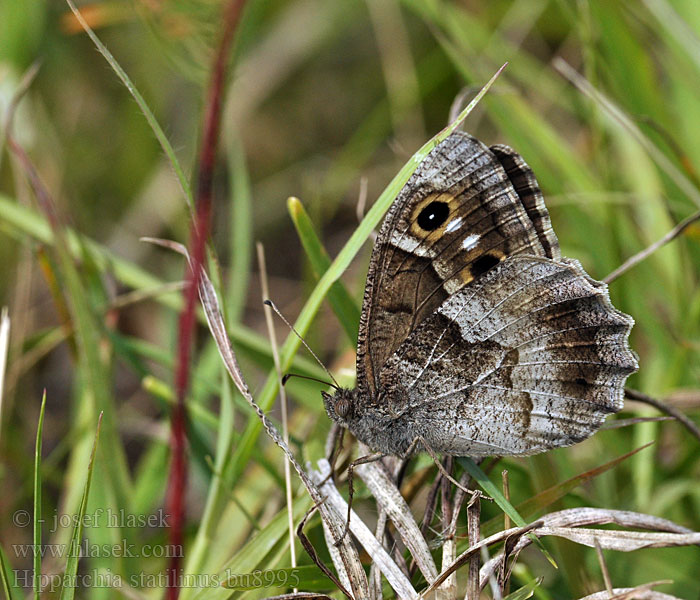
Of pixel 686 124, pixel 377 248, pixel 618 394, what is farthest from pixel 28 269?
pixel 686 124

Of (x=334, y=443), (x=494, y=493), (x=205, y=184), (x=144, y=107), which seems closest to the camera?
(x=205, y=184)

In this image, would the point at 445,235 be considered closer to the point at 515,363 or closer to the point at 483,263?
the point at 483,263

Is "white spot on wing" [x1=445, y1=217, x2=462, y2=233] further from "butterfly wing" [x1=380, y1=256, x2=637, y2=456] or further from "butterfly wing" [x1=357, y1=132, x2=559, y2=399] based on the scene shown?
"butterfly wing" [x1=380, y1=256, x2=637, y2=456]

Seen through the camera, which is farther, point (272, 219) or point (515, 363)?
point (272, 219)

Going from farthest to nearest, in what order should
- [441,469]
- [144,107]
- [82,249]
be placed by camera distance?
[82,249]
[441,469]
[144,107]

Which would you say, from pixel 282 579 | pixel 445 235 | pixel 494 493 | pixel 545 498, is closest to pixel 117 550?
pixel 282 579

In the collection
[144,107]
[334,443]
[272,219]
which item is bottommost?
[334,443]
